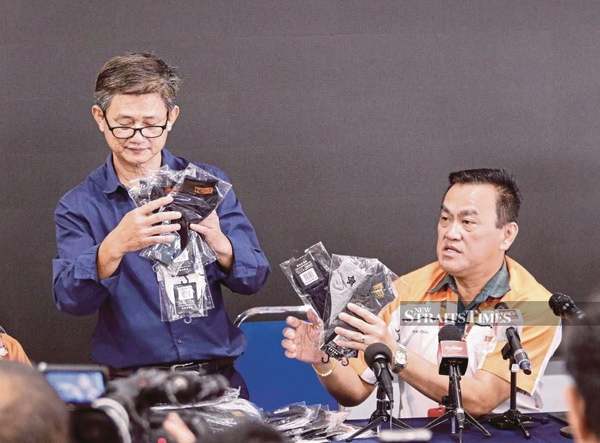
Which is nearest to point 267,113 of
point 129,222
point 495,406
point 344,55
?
point 344,55

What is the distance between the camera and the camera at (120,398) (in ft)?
3.76

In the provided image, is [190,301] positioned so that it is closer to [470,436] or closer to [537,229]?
[470,436]

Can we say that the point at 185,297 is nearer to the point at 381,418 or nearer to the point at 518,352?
the point at 381,418

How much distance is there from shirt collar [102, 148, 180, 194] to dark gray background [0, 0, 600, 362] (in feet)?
2.25

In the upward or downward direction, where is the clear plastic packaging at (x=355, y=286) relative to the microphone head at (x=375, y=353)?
upward

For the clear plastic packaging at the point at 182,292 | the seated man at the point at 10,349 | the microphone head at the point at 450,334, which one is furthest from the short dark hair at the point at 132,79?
the microphone head at the point at 450,334

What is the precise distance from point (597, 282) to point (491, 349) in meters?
1.34

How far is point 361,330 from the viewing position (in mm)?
2672

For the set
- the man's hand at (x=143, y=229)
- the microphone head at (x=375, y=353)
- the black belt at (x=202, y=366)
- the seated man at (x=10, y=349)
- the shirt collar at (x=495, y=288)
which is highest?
the man's hand at (x=143, y=229)

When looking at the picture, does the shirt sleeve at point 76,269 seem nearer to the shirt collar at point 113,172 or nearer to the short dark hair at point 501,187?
the shirt collar at point 113,172

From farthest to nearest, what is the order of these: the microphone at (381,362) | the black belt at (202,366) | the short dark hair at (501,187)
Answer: the short dark hair at (501,187) < the black belt at (202,366) < the microphone at (381,362)

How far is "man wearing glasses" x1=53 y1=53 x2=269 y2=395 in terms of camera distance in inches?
119

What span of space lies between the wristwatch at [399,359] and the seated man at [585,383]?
65.1 inches

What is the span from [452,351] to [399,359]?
31 centimetres
